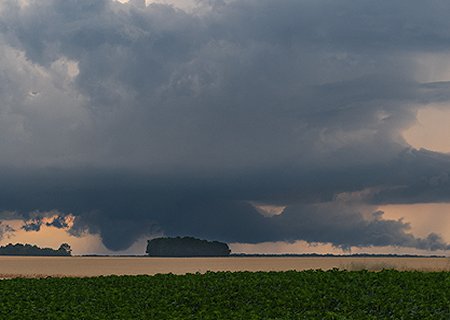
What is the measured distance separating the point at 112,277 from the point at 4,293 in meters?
6.16

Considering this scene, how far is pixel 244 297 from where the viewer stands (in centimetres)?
3023

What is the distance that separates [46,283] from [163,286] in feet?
22.5

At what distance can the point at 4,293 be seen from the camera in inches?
1307

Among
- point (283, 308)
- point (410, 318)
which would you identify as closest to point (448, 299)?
point (410, 318)

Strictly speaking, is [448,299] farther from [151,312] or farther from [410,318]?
[151,312]

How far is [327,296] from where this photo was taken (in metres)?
29.7

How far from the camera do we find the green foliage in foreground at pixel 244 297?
2762cm

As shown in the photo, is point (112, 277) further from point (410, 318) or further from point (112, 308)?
point (410, 318)

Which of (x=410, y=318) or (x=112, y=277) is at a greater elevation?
(x=112, y=277)

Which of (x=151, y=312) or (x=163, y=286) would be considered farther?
(x=163, y=286)

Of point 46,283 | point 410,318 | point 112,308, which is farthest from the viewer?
point 46,283

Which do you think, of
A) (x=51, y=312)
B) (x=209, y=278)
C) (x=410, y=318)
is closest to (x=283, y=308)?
(x=410, y=318)

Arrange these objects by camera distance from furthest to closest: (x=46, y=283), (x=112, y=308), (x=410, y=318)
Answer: (x=46, y=283), (x=112, y=308), (x=410, y=318)

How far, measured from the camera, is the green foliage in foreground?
2762 centimetres
